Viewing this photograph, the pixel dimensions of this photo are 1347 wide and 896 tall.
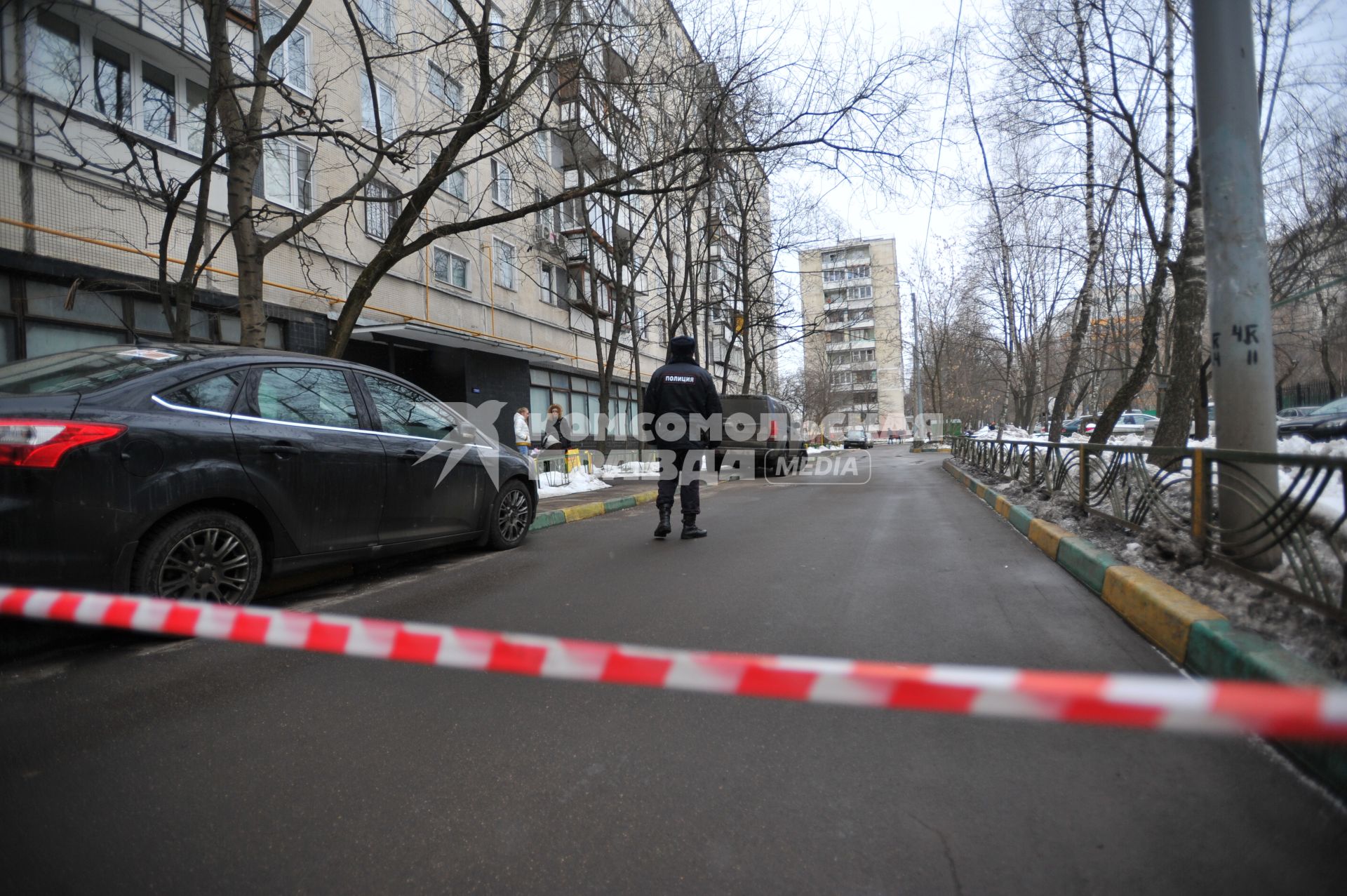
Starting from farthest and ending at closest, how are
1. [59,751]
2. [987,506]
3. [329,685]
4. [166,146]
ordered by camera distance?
[166,146] < [987,506] < [329,685] < [59,751]

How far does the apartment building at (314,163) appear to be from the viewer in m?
8.59

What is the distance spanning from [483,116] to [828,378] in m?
Result: 43.4

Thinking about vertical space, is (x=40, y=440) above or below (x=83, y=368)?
below

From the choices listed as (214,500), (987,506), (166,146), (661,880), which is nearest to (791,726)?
(661,880)

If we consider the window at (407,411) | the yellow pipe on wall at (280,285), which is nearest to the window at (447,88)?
the yellow pipe on wall at (280,285)

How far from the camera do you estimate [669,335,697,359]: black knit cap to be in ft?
24.2

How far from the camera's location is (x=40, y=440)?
10.0 feet

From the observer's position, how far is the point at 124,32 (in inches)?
413

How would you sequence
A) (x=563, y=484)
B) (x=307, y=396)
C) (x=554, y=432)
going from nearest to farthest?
(x=307, y=396) → (x=563, y=484) → (x=554, y=432)

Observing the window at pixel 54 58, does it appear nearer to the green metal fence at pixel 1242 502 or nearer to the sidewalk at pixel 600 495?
the sidewalk at pixel 600 495

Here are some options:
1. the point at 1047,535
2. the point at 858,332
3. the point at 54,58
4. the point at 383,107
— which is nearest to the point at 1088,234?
the point at 1047,535

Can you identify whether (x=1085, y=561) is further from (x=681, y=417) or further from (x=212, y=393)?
(x=212, y=393)

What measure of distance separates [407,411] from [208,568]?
6.67ft

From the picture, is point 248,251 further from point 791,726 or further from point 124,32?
point 791,726
